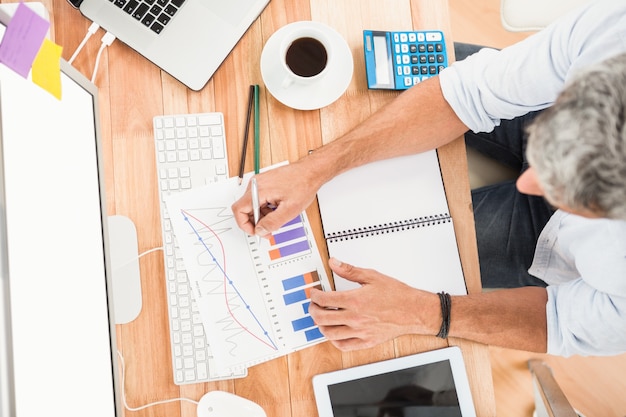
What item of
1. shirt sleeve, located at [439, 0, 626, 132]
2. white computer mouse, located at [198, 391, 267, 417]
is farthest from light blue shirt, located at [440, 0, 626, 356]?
white computer mouse, located at [198, 391, 267, 417]

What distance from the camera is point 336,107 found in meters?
0.89

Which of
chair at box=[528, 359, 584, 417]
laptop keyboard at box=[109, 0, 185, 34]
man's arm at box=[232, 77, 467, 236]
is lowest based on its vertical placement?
chair at box=[528, 359, 584, 417]

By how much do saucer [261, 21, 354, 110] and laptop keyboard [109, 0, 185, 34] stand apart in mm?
173

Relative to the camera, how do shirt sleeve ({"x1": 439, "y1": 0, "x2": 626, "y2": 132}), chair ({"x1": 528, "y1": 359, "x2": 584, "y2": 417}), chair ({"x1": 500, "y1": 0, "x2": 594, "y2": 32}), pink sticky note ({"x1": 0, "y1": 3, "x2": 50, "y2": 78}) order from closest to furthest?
pink sticky note ({"x1": 0, "y1": 3, "x2": 50, "y2": 78}), shirt sleeve ({"x1": 439, "y1": 0, "x2": 626, "y2": 132}), chair ({"x1": 528, "y1": 359, "x2": 584, "y2": 417}), chair ({"x1": 500, "y1": 0, "x2": 594, "y2": 32})

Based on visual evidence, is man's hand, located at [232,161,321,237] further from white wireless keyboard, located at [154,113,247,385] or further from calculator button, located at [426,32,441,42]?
calculator button, located at [426,32,441,42]

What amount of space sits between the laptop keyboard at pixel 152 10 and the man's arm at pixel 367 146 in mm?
314

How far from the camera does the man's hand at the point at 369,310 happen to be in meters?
0.81

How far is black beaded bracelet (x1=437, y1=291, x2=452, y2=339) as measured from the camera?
0.82 m

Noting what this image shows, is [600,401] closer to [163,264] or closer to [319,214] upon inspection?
[319,214]

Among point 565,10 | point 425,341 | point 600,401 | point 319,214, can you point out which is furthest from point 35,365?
point 600,401

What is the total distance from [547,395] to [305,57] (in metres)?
0.94

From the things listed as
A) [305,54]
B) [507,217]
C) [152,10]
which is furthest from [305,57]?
[507,217]

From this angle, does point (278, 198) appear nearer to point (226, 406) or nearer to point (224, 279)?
point (224, 279)

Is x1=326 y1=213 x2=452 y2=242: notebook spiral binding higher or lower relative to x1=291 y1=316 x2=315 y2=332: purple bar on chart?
higher
